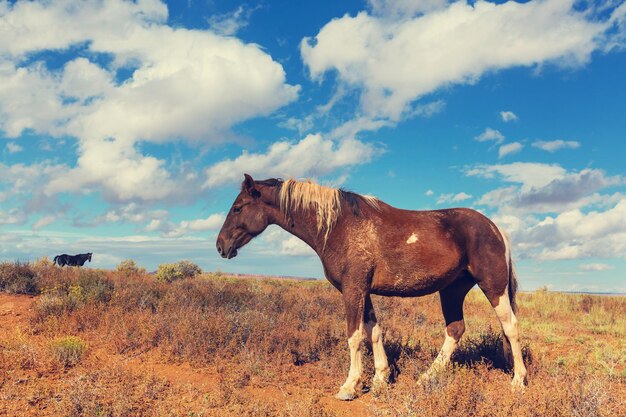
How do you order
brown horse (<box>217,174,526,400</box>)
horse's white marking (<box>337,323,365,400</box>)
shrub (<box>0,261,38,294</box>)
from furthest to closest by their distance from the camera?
shrub (<box>0,261,38,294</box>), brown horse (<box>217,174,526,400</box>), horse's white marking (<box>337,323,365,400</box>)

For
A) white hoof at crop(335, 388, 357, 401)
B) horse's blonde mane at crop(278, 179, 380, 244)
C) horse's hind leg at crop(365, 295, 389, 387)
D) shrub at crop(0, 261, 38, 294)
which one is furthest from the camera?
shrub at crop(0, 261, 38, 294)

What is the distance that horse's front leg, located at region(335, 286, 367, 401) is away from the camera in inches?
254

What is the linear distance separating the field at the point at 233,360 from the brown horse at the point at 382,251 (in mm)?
687

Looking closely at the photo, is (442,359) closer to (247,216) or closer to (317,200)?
(317,200)

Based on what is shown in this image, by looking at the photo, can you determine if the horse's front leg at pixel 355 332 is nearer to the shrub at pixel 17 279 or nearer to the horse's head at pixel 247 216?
the horse's head at pixel 247 216

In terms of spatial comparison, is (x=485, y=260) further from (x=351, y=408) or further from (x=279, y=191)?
(x=279, y=191)

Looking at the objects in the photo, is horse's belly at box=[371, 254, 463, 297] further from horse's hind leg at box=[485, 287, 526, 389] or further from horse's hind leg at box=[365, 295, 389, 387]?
horse's hind leg at box=[485, 287, 526, 389]

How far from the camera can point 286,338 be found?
28.7ft

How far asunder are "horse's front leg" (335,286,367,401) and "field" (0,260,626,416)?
0.98 feet

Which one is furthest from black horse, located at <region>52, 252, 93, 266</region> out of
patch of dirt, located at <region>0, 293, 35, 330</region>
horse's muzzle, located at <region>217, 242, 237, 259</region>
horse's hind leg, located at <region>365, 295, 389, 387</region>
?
horse's hind leg, located at <region>365, 295, 389, 387</region>

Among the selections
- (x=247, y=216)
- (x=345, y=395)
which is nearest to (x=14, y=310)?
Answer: (x=247, y=216)

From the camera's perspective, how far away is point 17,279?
13070mm

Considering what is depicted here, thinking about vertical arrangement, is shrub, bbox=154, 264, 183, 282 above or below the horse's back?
below

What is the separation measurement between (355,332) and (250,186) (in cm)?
307
